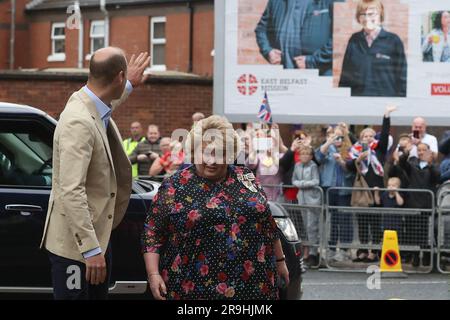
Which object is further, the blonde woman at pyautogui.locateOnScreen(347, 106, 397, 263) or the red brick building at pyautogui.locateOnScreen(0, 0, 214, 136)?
the red brick building at pyautogui.locateOnScreen(0, 0, 214, 136)

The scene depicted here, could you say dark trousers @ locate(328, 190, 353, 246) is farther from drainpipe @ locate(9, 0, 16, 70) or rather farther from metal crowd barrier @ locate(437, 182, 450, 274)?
drainpipe @ locate(9, 0, 16, 70)

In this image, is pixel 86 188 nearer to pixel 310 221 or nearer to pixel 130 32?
pixel 310 221

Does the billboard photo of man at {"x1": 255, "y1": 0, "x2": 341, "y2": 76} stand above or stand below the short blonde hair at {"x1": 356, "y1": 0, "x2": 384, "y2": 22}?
below

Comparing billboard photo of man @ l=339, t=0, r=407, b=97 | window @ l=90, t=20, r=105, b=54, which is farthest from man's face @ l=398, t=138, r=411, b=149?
window @ l=90, t=20, r=105, b=54

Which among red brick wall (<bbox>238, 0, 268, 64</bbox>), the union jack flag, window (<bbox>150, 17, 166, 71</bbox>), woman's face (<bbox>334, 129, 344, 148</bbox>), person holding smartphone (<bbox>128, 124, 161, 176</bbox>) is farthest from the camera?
window (<bbox>150, 17, 166, 71</bbox>)

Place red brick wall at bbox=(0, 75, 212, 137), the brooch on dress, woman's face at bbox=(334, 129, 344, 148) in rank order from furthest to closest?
red brick wall at bbox=(0, 75, 212, 137), woman's face at bbox=(334, 129, 344, 148), the brooch on dress

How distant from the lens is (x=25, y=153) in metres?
8.22

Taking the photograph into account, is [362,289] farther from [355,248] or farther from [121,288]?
[121,288]

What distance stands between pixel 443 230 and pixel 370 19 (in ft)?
14.1

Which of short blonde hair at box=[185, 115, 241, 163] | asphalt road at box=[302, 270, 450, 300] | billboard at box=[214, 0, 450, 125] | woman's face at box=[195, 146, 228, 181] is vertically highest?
billboard at box=[214, 0, 450, 125]

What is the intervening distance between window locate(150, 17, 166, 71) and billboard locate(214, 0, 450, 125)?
2844 centimetres

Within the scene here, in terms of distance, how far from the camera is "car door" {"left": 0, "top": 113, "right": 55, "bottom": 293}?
8.10 metres

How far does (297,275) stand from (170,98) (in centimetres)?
1557
